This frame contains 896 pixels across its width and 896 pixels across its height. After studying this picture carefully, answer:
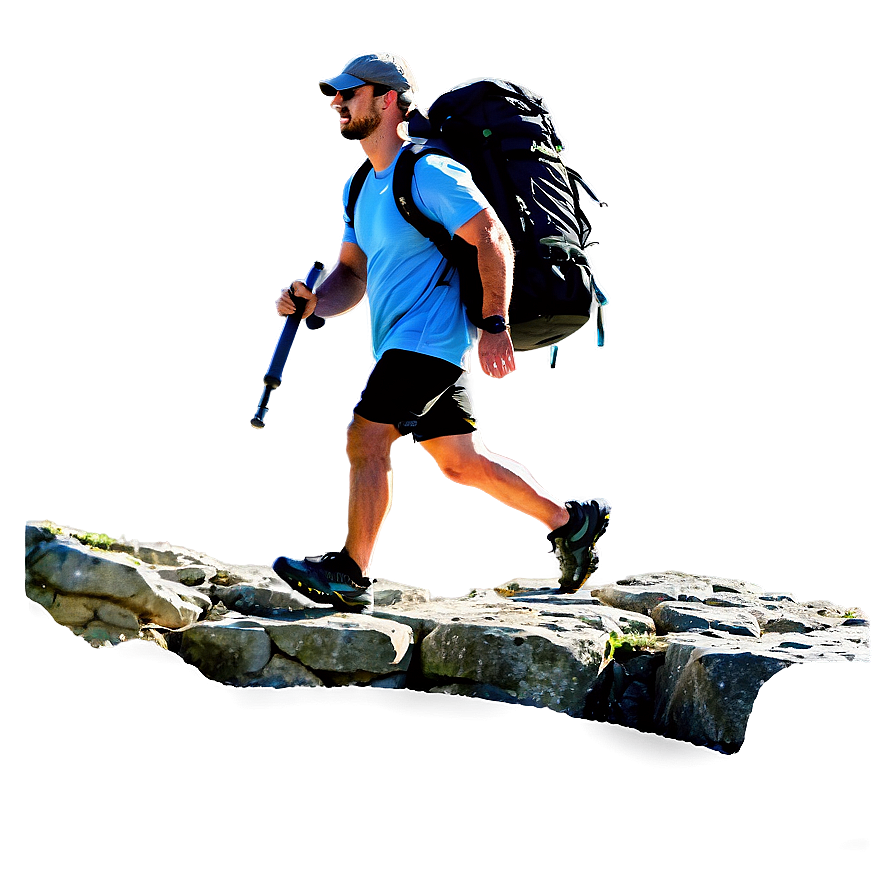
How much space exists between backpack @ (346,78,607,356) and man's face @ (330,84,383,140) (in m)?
0.22

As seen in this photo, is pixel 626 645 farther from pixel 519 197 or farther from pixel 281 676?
pixel 519 197

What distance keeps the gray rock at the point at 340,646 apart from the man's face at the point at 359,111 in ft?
9.17

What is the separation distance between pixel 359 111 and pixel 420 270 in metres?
1.00

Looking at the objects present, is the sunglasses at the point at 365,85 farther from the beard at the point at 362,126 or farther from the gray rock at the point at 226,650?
the gray rock at the point at 226,650

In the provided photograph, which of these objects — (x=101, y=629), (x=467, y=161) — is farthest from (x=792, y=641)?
(x=101, y=629)

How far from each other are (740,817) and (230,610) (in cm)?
325

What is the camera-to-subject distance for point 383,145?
5195 mm

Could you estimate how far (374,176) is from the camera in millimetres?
5301

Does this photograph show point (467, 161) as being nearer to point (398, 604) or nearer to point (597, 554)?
point (597, 554)

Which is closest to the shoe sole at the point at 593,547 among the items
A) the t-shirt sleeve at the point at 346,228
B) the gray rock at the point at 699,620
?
the gray rock at the point at 699,620

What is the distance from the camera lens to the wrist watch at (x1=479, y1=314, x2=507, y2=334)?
15.6 feet

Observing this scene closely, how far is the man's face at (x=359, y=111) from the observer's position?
16.9 ft

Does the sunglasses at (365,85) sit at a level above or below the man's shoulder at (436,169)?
above

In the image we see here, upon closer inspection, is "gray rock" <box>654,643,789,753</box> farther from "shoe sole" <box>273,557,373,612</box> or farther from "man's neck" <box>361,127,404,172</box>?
"man's neck" <box>361,127,404,172</box>
